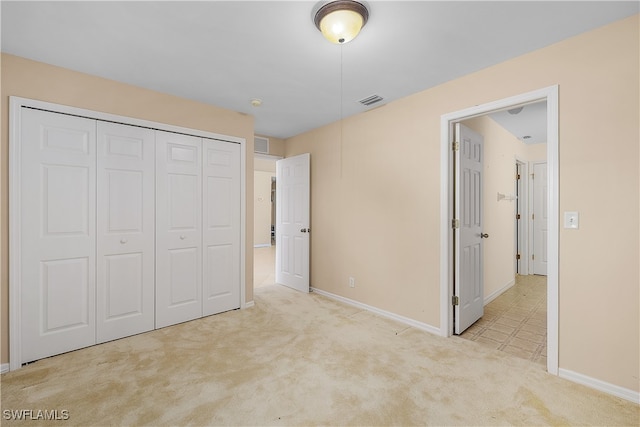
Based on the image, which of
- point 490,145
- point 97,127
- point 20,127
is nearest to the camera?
point 20,127

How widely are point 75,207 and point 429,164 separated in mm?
3251

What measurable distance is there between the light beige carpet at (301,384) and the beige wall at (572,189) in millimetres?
404

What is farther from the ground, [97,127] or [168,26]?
[168,26]

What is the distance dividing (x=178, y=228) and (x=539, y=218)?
599cm

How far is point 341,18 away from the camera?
174cm

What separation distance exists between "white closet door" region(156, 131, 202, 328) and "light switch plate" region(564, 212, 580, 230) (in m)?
3.32

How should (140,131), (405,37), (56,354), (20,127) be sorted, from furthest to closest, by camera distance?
(140,131)
(56,354)
(20,127)
(405,37)

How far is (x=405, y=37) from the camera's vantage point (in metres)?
2.06

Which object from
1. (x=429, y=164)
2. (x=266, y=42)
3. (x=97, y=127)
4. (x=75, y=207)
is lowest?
(x=75, y=207)

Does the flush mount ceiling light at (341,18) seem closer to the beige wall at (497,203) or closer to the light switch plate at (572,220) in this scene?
the light switch plate at (572,220)

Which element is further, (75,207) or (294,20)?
(75,207)

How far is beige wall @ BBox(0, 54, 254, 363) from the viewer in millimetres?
2256

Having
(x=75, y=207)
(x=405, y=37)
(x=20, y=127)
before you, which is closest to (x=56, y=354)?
(x=75, y=207)

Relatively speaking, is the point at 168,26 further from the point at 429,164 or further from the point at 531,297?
Result: the point at 531,297
